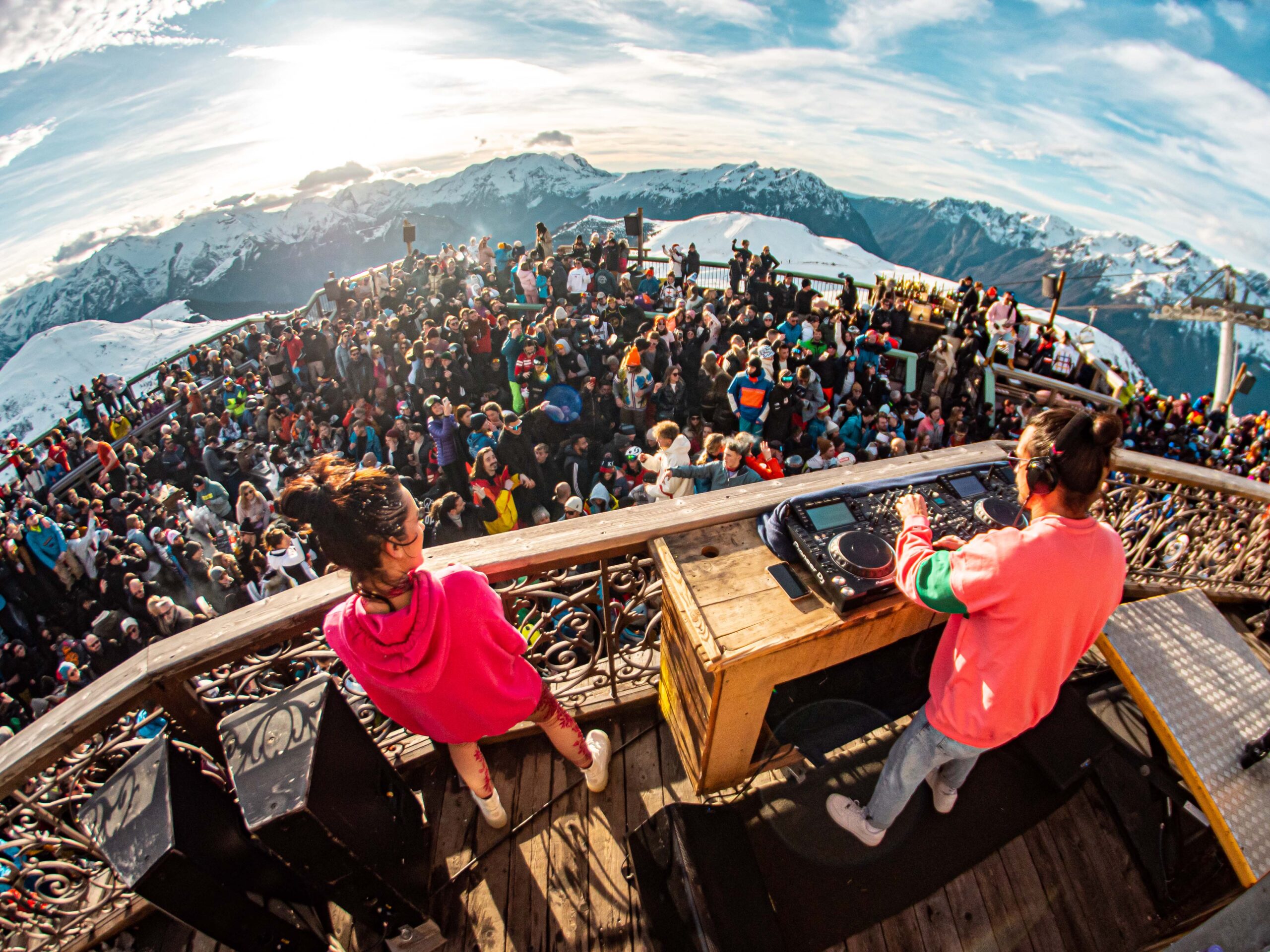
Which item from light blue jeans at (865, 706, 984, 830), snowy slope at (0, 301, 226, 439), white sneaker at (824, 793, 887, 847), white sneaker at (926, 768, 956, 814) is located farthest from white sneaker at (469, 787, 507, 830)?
snowy slope at (0, 301, 226, 439)

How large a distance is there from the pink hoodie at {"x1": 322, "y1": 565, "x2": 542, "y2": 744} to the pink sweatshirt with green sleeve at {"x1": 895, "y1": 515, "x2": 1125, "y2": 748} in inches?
56.4

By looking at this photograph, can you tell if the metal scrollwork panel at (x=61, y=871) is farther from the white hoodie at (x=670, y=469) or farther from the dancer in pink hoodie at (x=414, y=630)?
the white hoodie at (x=670, y=469)

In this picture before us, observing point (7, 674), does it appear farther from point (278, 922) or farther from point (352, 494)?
point (352, 494)

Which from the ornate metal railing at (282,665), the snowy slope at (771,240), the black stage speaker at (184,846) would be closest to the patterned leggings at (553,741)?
the ornate metal railing at (282,665)

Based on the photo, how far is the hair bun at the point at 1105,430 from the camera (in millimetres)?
1552

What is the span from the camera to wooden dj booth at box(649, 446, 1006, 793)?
1.97 m

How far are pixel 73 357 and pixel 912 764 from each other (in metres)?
115

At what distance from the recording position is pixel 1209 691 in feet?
7.75

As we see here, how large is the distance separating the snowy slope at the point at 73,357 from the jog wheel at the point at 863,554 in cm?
9276

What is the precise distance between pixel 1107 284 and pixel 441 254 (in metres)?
243

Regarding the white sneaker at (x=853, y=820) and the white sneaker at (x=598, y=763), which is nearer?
the white sneaker at (x=853, y=820)

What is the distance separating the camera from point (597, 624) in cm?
285

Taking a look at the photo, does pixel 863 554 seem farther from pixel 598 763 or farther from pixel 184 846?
pixel 184 846

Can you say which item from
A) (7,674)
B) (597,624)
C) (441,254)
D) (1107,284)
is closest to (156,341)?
(441,254)
